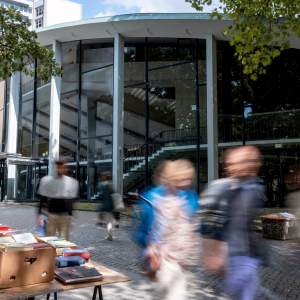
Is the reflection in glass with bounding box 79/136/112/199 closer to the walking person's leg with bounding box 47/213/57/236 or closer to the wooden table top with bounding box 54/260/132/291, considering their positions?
the walking person's leg with bounding box 47/213/57/236

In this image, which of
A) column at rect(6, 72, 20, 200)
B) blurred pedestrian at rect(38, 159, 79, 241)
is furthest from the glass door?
column at rect(6, 72, 20, 200)

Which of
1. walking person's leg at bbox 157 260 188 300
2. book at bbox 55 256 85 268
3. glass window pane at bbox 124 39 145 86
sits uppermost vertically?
glass window pane at bbox 124 39 145 86

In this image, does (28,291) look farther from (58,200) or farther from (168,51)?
(168,51)

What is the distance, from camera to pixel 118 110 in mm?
15672

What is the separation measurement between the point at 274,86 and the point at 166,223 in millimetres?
12613

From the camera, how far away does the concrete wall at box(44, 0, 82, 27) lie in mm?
74375

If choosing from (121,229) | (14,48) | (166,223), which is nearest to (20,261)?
(166,223)

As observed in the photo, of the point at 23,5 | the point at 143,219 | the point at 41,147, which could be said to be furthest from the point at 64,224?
the point at 23,5

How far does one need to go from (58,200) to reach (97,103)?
1292cm

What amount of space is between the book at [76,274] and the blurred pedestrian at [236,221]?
1.08 metres

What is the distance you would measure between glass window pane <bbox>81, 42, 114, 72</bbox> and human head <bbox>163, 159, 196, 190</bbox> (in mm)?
14422

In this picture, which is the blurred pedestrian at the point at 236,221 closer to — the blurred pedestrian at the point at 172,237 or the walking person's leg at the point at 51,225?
the blurred pedestrian at the point at 172,237

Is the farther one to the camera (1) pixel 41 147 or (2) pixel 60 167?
(1) pixel 41 147

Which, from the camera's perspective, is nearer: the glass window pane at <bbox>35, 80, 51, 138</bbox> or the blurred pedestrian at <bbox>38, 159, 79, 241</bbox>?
the blurred pedestrian at <bbox>38, 159, 79, 241</bbox>
